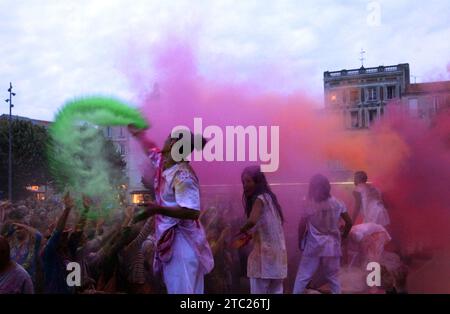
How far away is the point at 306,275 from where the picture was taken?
3.46 meters

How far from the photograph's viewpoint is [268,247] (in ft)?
11.1

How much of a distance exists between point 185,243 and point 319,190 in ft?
3.15

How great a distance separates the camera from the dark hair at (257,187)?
339 cm

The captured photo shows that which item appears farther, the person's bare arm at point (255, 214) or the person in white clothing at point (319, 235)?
the person in white clothing at point (319, 235)

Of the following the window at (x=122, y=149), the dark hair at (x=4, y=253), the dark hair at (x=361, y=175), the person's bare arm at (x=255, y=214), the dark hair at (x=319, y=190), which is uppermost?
the window at (x=122, y=149)

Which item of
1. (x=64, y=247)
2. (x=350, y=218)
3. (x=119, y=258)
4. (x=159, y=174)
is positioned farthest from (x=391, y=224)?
(x=64, y=247)

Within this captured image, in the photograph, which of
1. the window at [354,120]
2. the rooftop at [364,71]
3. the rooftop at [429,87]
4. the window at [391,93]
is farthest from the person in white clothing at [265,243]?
the rooftop at [429,87]

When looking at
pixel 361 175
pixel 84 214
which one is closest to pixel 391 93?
pixel 361 175

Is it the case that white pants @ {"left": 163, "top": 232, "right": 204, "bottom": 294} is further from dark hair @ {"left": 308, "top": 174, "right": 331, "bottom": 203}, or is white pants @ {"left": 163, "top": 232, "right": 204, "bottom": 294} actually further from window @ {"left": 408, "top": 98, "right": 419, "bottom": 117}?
window @ {"left": 408, "top": 98, "right": 419, "bottom": 117}

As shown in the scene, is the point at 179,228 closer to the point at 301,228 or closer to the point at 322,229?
the point at 301,228

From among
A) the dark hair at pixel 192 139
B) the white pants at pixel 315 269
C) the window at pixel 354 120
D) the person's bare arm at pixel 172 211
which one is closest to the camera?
the person's bare arm at pixel 172 211

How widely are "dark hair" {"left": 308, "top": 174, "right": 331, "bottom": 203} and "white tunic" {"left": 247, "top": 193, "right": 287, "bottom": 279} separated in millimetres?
276

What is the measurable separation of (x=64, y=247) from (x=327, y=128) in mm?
1939

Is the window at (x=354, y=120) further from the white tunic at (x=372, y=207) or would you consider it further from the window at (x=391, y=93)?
the white tunic at (x=372, y=207)
